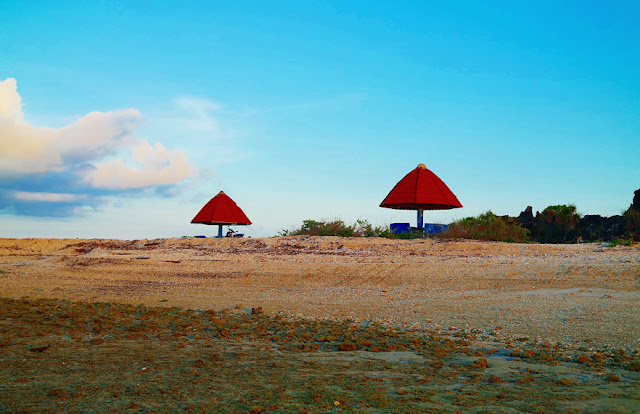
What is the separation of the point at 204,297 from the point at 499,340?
5.59 meters

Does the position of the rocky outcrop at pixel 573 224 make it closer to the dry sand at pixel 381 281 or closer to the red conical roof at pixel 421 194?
the red conical roof at pixel 421 194

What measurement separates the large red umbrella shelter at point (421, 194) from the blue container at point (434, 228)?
0.82m

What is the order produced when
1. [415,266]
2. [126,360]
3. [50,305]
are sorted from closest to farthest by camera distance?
[126,360] < [50,305] < [415,266]

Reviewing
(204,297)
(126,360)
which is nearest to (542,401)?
(126,360)

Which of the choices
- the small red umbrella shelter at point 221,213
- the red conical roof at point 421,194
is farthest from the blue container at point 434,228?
the small red umbrella shelter at point 221,213

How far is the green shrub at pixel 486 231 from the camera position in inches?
584

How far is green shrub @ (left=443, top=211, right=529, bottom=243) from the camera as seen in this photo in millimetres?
14828

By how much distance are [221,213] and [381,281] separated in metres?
10.9

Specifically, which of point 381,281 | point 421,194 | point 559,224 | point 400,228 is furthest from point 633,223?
point 381,281

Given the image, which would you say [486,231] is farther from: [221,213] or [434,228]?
[221,213]

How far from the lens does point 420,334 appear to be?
19.8 feet

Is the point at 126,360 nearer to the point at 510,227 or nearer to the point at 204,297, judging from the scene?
the point at 204,297

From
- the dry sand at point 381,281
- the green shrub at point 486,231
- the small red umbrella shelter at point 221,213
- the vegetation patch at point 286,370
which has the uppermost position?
the small red umbrella shelter at point 221,213

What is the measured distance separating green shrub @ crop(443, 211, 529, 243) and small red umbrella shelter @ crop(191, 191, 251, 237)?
8245mm
